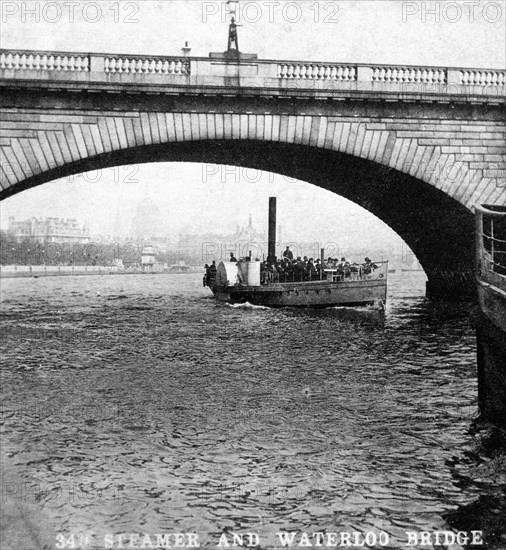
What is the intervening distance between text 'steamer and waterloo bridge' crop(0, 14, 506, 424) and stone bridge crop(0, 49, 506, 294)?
3 centimetres

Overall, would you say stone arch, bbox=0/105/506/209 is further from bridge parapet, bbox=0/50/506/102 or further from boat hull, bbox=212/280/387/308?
boat hull, bbox=212/280/387/308

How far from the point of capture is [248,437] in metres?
7.91

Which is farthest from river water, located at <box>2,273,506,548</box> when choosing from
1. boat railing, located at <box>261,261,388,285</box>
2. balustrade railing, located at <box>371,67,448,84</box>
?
boat railing, located at <box>261,261,388,285</box>

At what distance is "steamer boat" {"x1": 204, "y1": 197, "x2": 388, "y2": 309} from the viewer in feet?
84.6

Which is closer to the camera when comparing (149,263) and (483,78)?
(483,78)

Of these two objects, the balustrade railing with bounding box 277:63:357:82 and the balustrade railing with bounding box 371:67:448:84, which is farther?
the balustrade railing with bounding box 371:67:448:84

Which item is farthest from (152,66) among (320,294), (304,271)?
(304,271)

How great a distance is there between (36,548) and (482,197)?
15827mm

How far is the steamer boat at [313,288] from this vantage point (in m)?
25.8

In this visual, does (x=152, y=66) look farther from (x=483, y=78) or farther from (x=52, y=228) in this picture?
(x=52, y=228)

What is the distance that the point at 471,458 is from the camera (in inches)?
281

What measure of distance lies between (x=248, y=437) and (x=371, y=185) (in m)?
15.1

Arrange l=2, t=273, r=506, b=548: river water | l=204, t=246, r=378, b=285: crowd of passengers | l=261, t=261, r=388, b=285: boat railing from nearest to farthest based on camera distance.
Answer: l=2, t=273, r=506, b=548: river water
l=261, t=261, r=388, b=285: boat railing
l=204, t=246, r=378, b=285: crowd of passengers

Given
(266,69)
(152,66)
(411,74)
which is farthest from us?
(411,74)
